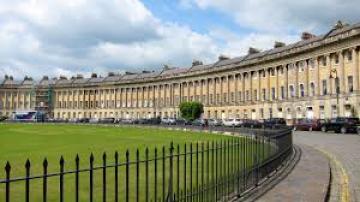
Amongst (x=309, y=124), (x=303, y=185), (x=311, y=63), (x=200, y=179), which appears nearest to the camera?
(x=303, y=185)

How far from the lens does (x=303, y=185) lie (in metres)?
14.1

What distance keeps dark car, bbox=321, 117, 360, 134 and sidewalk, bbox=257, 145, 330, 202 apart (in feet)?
116

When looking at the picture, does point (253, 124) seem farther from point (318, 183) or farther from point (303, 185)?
point (303, 185)

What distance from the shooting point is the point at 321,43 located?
7869cm

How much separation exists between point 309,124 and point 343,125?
8.91 metres

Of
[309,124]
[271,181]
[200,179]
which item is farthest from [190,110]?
[200,179]

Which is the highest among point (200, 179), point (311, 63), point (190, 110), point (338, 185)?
point (311, 63)

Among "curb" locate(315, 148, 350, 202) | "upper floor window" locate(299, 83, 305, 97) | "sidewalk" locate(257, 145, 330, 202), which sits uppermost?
"upper floor window" locate(299, 83, 305, 97)

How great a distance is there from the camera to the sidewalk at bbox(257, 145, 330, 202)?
12.2m

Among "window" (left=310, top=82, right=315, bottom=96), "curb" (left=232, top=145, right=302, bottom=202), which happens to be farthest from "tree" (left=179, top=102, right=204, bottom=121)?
"curb" (left=232, top=145, right=302, bottom=202)

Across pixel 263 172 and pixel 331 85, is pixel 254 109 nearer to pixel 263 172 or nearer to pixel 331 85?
pixel 331 85

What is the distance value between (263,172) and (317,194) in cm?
319

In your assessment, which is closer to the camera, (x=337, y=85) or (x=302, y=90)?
(x=337, y=85)

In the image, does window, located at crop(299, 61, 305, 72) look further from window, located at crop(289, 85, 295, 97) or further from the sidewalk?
the sidewalk
